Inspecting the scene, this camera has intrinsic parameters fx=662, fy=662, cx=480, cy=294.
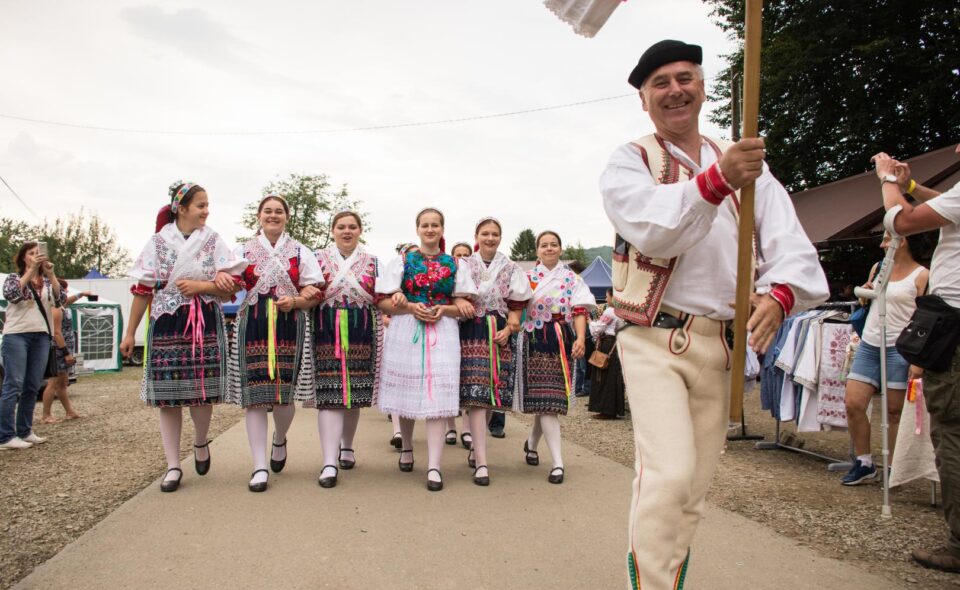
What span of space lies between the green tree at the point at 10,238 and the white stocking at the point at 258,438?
147ft

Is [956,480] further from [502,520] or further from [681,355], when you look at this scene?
[502,520]

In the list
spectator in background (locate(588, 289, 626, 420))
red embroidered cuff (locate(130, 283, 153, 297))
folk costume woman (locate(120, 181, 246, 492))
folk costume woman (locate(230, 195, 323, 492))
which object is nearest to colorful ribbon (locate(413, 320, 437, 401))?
folk costume woman (locate(230, 195, 323, 492))

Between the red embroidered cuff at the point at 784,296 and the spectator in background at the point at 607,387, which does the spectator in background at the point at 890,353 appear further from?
the spectator in background at the point at 607,387

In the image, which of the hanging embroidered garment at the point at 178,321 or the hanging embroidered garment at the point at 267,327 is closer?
the hanging embroidered garment at the point at 178,321

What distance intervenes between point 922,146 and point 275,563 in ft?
56.4

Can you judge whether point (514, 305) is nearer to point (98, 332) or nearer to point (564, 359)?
point (564, 359)

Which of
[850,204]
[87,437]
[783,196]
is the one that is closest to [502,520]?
[783,196]

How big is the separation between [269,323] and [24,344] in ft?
11.8

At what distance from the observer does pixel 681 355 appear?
2342mm

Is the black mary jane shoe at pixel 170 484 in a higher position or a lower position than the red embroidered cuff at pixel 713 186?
lower

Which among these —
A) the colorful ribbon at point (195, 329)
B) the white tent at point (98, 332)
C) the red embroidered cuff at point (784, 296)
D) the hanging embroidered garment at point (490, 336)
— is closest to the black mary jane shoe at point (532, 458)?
the hanging embroidered garment at point (490, 336)

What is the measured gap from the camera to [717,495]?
4984 millimetres

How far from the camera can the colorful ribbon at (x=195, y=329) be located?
16.6 feet

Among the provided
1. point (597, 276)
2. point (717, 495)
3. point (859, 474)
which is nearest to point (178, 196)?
point (717, 495)
